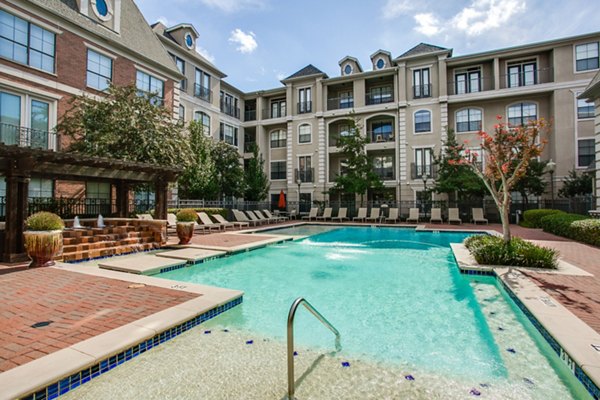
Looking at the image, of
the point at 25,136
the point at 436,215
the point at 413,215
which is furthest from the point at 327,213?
the point at 25,136

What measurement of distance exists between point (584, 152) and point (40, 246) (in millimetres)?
27186

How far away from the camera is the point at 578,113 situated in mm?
19953

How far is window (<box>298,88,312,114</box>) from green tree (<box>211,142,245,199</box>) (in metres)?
8.27

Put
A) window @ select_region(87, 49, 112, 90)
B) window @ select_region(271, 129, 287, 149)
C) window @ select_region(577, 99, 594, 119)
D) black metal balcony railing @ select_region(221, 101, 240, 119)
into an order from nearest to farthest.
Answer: window @ select_region(87, 49, 112, 90)
window @ select_region(577, 99, 594, 119)
black metal balcony railing @ select_region(221, 101, 240, 119)
window @ select_region(271, 129, 287, 149)

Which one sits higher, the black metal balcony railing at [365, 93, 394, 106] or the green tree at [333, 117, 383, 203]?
the black metal balcony railing at [365, 93, 394, 106]

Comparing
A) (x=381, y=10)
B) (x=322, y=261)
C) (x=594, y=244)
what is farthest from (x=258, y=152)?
(x=594, y=244)

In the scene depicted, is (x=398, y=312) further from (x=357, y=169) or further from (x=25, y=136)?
(x=357, y=169)

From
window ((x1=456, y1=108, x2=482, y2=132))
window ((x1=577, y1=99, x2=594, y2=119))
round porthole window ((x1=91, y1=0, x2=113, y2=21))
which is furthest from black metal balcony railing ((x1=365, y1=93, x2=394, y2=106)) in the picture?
round porthole window ((x1=91, y1=0, x2=113, y2=21))

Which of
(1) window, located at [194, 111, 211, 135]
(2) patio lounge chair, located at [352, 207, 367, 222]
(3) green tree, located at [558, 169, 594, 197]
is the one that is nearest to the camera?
(3) green tree, located at [558, 169, 594, 197]

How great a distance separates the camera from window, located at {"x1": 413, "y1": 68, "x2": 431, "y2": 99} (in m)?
23.1

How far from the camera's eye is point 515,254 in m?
6.89

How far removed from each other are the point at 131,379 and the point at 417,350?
3017 mm

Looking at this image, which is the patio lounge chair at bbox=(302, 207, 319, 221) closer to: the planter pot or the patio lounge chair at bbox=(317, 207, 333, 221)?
the patio lounge chair at bbox=(317, 207, 333, 221)

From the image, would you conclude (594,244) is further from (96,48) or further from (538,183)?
(96,48)
